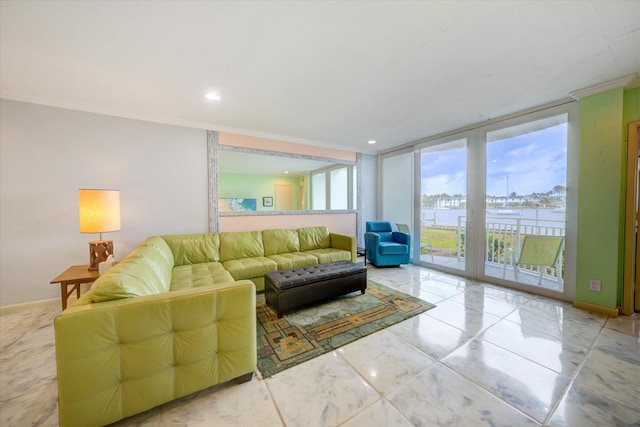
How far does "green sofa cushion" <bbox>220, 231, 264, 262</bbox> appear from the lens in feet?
11.1

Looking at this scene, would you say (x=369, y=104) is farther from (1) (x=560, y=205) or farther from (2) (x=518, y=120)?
(1) (x=560, y=205)

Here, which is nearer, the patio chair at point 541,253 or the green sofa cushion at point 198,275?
the green sofa cushion at point 198,275

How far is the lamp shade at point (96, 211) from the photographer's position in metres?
2.33

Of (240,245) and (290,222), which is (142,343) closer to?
(240,245)

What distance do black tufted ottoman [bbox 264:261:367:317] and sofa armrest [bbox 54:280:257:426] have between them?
874 mm

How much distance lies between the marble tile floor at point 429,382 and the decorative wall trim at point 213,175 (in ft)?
6.55

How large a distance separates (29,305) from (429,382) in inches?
171

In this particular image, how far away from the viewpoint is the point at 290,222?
4.37m

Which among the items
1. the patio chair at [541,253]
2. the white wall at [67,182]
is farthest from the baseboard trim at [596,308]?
the white wall at [67,182]

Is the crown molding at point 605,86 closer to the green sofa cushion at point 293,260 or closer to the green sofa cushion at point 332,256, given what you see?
the green sofa cushion at point 332,256

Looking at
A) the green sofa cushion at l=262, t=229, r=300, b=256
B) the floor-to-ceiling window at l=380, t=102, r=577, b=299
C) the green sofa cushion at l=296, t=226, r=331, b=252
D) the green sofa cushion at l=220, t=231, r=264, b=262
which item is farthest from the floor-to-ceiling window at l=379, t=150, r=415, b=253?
the green sofa cushion at l=220, t=231, r=264, b=262

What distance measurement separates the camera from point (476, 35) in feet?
5.59

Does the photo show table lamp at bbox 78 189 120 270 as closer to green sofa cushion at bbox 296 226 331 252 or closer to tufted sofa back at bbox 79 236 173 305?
tufted sofa back at bbox 79 236 173 305

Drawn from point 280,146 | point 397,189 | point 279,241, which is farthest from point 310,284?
point 397,189
